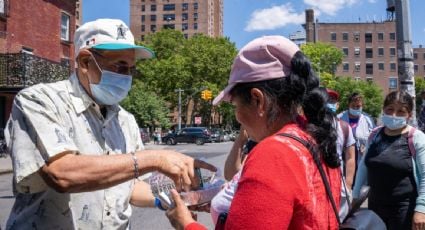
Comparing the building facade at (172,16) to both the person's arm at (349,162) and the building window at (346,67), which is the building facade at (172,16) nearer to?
the building window at (346,67)

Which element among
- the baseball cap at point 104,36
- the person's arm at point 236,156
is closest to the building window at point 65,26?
the person's arm at point 236,156

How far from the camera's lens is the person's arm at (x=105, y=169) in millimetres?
2039

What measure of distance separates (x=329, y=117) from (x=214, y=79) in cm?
6771

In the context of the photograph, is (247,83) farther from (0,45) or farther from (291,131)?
(0,45)

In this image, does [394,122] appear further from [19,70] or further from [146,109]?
[146,109]

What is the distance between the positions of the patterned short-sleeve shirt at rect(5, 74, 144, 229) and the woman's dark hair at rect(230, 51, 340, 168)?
86 centimetres

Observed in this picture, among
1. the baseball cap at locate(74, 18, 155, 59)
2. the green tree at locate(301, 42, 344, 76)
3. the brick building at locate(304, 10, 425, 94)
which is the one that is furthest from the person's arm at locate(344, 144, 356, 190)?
the brick building at locate(304, 10, 425, 94)

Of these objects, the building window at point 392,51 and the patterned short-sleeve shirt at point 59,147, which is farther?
the building window at point 392,51

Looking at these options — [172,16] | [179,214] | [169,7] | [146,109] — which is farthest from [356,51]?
[179,214]

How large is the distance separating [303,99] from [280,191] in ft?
1.47

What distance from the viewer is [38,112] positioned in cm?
217

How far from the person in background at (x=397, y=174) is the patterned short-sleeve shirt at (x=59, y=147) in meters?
2.38

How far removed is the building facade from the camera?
5310 inches

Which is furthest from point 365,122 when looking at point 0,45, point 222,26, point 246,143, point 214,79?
point 222,26
